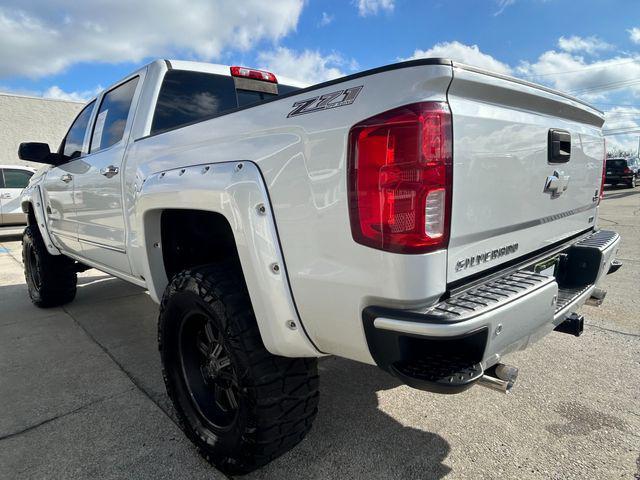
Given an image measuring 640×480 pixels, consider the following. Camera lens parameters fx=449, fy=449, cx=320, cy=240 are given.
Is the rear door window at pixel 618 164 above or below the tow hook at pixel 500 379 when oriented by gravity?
above

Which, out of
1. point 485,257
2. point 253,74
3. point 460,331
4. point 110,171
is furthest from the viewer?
point 253,74

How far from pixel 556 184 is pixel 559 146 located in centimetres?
18

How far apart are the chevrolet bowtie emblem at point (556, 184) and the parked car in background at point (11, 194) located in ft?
39.5

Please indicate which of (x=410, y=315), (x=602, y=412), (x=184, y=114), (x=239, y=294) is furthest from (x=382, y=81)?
(x=602, y=412)

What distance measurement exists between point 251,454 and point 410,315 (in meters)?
Answer: 1.01

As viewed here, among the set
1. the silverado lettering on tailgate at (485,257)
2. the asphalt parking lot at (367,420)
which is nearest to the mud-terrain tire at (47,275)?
the asphalt parking lot at (367,420)

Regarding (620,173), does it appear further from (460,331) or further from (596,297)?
(460,331)

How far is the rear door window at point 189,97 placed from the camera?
2.97 m

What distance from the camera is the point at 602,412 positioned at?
2.52m

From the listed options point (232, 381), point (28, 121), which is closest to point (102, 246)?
point (232, 381)

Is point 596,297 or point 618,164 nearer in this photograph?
point 596,297

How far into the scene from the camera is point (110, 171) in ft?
9.65

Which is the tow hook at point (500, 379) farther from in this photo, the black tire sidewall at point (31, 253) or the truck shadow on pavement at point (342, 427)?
the black tire sidewall at point (31, 253)

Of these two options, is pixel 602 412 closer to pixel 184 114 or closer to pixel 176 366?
pixel 176 366
